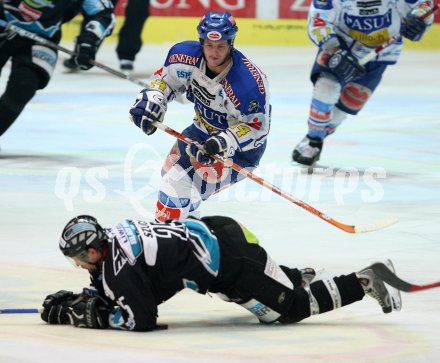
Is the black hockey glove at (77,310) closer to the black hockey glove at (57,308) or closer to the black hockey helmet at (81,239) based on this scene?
the black hockey glove at (57,308)

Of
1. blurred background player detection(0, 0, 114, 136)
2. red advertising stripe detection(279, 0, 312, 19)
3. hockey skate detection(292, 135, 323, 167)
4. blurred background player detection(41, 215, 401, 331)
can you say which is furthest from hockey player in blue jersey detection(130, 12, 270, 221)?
red advertising stripe detection(279, 0, 312, 19)

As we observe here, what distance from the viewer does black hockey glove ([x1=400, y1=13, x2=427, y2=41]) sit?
33.6 feet

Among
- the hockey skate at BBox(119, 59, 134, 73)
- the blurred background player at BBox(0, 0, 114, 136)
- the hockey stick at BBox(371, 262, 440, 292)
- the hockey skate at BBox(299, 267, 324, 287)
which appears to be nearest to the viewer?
the hockey stick at BBox(371, 262, 440, 292)

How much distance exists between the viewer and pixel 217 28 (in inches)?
265

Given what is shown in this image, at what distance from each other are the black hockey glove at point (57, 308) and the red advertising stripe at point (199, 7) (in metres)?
12.4

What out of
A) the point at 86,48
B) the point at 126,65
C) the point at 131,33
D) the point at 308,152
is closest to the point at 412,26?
the point at 308,152

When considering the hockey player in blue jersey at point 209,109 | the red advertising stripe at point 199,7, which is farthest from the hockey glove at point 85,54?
the red advertising stripe at point 199,7

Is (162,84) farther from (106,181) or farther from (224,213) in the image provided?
(106,181)

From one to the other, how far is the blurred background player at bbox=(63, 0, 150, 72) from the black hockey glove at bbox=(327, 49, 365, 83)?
587 cm

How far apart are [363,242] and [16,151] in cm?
436

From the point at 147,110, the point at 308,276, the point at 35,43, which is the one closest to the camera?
the point at 308,276

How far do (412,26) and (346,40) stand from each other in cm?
55

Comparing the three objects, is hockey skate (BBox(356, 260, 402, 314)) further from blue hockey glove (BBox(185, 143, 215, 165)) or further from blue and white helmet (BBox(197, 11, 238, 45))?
blue and white helmet (BBox(197, 11, 238, 45))

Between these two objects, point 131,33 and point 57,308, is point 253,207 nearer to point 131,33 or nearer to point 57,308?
point 57,308
